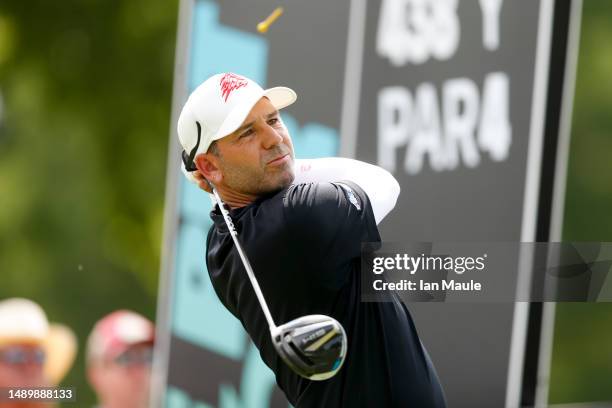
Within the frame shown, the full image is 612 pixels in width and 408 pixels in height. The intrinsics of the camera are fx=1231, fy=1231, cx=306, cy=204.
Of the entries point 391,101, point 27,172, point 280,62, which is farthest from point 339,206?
point 27,172

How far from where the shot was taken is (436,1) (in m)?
4.79

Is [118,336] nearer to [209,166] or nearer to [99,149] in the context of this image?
[209,166]

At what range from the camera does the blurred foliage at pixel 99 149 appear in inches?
328

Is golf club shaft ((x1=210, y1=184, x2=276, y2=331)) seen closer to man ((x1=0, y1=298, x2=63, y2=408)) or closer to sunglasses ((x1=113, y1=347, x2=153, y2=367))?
man ((x1=0, y1=298, x2=63, y2=408))

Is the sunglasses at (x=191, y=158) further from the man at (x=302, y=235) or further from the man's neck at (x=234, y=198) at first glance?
the man's neck at (x=234, y=198)

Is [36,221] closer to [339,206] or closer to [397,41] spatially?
[397,41]

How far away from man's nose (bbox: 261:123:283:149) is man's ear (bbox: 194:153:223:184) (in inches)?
6.6

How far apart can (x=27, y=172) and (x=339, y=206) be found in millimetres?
5440

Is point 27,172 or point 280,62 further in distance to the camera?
point 27,172

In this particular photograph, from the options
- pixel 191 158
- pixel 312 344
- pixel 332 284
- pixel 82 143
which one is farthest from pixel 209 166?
pixel 82 143

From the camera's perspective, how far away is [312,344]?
3.32 m

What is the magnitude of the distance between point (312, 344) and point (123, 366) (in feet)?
9.39

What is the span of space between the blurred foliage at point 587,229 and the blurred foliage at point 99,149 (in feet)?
0.04

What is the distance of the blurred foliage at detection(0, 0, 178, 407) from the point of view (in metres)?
8.34
